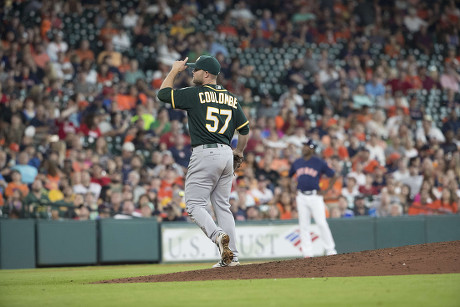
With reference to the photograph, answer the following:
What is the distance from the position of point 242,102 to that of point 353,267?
11.7m

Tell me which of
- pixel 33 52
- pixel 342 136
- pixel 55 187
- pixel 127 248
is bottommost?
pixel 127 248

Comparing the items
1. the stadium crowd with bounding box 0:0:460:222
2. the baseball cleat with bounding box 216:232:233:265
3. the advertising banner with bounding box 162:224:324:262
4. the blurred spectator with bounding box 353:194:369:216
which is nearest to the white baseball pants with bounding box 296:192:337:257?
the advertising banner with bounding box 162:224:324:262

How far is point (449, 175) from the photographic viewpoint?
17688 millimetres

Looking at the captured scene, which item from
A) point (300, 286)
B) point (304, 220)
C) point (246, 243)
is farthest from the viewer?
point (246, 243)

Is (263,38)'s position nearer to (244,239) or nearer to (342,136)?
(342,136)

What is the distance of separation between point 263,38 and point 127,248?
9020 millimetres

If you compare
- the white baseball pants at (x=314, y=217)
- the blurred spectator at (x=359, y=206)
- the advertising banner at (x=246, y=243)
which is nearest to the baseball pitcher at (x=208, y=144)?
the white baseball pants at (x=314, y=217)

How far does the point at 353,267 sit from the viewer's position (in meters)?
7.58

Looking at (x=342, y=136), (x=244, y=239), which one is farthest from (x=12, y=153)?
(x=342, y=136)

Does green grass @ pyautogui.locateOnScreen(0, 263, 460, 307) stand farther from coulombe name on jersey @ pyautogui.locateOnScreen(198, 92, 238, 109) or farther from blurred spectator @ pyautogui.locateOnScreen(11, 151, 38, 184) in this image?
blurred spectator @ pyautogui.locateOnScreen(11, 151, 38, 184)

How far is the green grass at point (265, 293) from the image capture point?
5164 millimetres

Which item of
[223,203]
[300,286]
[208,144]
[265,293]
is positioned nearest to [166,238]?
[223,203]

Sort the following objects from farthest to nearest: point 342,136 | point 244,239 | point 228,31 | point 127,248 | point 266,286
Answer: point 228,31 → point 342,136 → point 244,239 → point 127,248 → point 266,286

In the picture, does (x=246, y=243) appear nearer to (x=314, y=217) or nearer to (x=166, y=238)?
(x=166, y=238)
